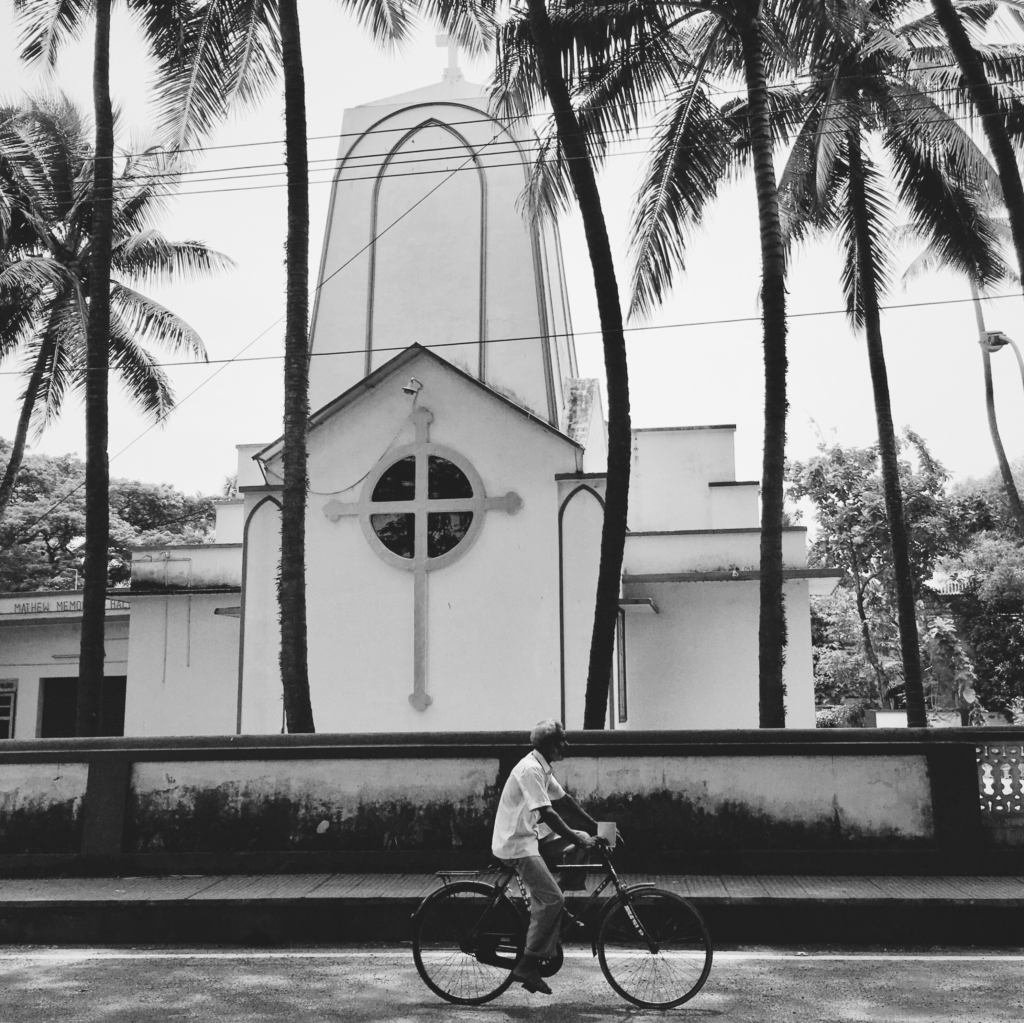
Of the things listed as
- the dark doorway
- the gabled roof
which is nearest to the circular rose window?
the gabled roof

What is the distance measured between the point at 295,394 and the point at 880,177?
10.2 m

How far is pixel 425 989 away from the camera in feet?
A: 22.8

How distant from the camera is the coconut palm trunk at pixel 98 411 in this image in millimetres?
13578

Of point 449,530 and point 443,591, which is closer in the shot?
point 443,591

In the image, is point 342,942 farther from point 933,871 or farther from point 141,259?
point 141,259

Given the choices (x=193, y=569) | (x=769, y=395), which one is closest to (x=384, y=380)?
(x=769, y=395)

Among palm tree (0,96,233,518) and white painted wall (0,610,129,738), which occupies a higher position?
palm tree (0,96,233,518)

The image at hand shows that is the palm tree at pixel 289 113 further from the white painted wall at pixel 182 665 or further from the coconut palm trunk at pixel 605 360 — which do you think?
the white painted wall at pixel 182 665

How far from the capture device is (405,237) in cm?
1969

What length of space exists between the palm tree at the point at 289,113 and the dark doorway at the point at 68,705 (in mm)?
13833

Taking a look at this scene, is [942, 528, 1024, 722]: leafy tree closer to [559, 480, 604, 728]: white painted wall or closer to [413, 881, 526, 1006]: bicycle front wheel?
[559, 480, 604, 728]: white painted wall

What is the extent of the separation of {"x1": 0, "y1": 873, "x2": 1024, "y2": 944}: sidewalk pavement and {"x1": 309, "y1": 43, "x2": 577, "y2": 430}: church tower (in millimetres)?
10509

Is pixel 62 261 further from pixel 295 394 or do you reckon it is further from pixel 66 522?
pixel 66 522

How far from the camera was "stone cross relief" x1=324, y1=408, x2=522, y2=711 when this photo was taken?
15547 millimetres
